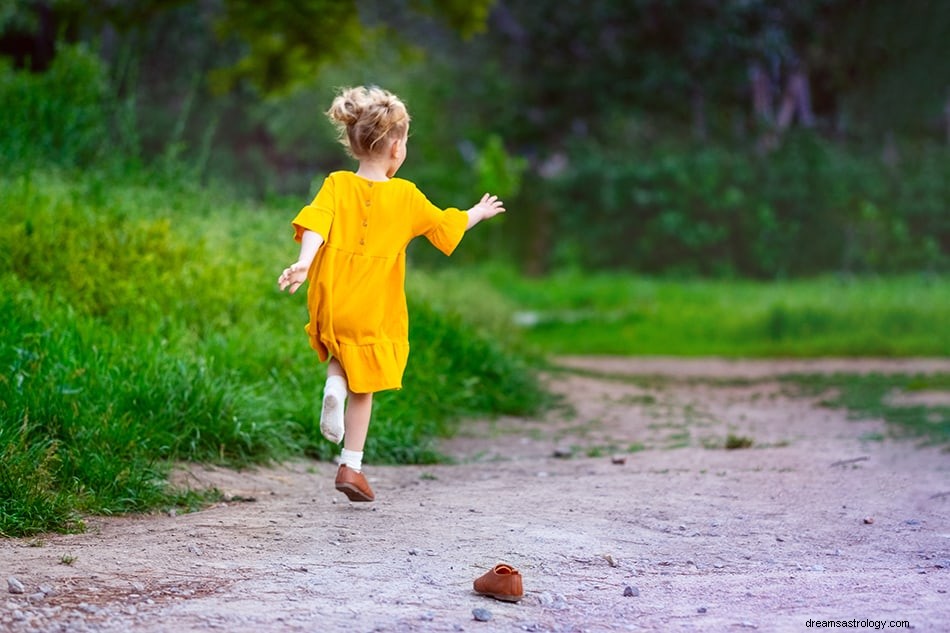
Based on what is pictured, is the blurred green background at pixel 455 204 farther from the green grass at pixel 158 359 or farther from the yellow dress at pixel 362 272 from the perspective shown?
the yellow dress at pixel 362 272

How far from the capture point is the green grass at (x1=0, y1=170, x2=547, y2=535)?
5.32 metres

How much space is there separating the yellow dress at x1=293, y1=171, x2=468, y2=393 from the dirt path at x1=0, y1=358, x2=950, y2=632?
1.99 feet

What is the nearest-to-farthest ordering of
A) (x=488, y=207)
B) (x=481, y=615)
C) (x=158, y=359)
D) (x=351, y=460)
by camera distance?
(x=481, y=615) < (x=351, y=460) < (x=488, y=207) < (x=158, y=359)

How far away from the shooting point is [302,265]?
15.9 ft

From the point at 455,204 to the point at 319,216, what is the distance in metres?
16.0

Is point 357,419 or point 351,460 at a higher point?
point 357,419

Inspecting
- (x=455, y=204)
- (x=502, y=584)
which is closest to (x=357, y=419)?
(x=502, y=584)

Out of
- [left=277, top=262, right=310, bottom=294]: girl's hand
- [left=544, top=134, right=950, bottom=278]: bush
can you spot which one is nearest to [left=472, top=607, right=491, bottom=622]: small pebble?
[left=277, top=262, right=310, bottom=294]: girl's hand

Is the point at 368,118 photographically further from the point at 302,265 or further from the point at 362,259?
the point at 302,265

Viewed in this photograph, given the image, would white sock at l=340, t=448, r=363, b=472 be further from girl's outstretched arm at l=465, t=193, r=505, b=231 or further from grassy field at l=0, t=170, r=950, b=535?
girl's outstretched arm at l=465, t=193, r=505, b=231

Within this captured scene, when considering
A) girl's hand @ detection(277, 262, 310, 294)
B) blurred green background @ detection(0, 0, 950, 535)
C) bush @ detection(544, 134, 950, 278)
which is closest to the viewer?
girl's hand @ detection(277, 262, 310, 294)

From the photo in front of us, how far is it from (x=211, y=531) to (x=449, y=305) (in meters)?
5.93

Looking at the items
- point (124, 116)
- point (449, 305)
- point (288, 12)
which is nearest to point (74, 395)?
point (449, 305)

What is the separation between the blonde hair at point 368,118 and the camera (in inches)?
205
